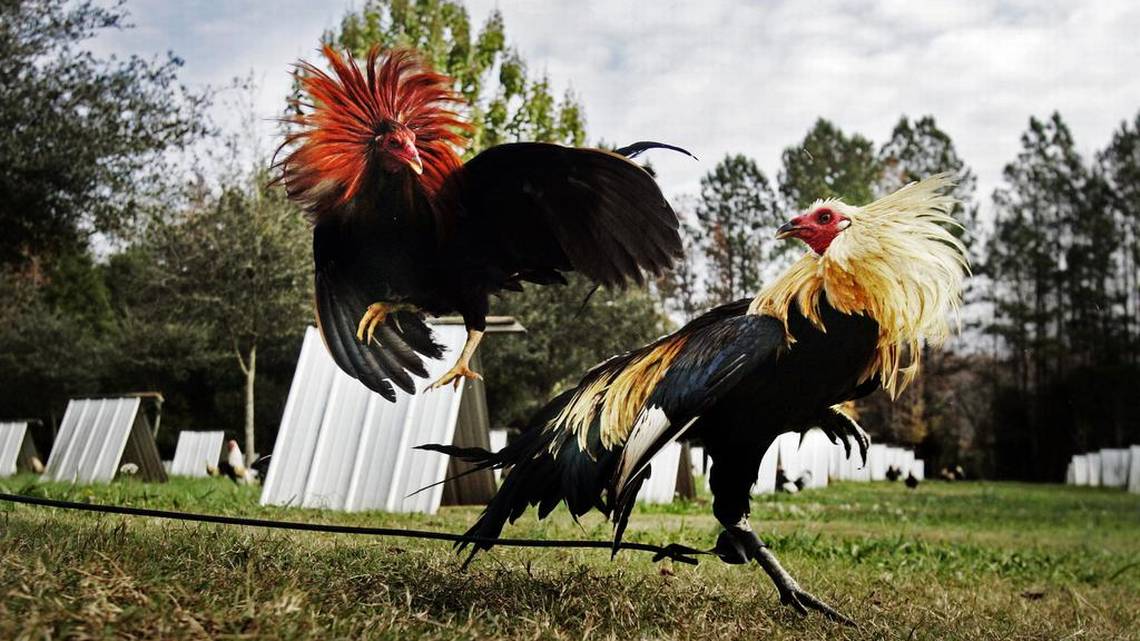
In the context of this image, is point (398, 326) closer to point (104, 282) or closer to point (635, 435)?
point (635, 435)

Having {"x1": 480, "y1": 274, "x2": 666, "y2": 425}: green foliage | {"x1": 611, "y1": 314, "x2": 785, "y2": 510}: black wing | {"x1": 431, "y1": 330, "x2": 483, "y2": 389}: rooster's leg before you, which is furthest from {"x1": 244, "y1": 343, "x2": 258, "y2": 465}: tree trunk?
{"x1": 611, "y1": 314, "x2": 785, "y2": 510}: black wing

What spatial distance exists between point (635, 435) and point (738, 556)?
675 millimetres

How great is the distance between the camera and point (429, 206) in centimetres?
410

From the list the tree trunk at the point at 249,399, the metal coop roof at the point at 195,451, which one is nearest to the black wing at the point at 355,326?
the tree trunk at the point at 249,399

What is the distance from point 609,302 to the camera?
12.0 meters

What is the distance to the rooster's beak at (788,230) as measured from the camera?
3721mm

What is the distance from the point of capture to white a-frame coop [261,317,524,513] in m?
6.12

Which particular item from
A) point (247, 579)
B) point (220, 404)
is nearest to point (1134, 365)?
point (220, 404)

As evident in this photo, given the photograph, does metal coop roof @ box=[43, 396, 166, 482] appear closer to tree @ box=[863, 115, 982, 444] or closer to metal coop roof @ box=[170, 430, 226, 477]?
metal coop roof @ box=[170, 430, 226, 477]

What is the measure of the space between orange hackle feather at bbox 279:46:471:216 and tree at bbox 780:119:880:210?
61.1 inches

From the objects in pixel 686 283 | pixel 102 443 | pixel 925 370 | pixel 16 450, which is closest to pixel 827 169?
pixel 686 283

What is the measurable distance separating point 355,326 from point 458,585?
124 centimetres

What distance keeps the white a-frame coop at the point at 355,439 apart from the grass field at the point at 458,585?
275 millimetres

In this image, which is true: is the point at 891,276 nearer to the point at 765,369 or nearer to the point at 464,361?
the point at 765,369
